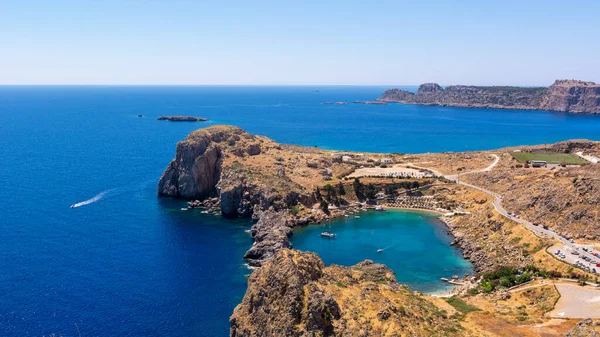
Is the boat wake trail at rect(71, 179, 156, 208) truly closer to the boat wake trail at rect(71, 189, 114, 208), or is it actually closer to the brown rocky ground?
the boat wake trail at rect(71, 189, 114, 208)

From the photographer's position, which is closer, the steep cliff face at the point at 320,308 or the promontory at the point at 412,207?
the steep cliff face at the point at 320,308

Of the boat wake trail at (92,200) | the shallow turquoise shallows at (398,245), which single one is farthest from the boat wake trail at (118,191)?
the shallow turquoise shallows at (398,245)

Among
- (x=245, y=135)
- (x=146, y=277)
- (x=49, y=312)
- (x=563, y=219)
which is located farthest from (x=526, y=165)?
(x=49, y=312)

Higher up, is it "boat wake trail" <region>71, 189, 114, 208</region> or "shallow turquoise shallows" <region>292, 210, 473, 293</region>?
"boat wake trail" <region>71, 189, 114, 208</region>

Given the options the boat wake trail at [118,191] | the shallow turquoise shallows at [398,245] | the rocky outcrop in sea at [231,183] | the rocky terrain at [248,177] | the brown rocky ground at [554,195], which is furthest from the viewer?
the boat wake trail at [118,191]

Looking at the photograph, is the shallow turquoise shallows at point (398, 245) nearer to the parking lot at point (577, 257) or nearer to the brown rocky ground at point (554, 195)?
the parking lot at point (577, 257)

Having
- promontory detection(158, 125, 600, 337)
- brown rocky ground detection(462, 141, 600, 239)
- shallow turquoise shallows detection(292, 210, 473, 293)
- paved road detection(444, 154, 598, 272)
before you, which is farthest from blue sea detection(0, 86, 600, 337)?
brown rocky ground detection(462, 141, 600, 239)

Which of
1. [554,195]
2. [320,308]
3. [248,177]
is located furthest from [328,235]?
[320,308]
